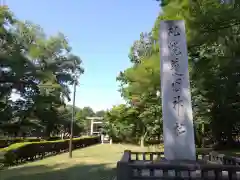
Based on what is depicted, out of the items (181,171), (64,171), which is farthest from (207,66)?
(64,171)

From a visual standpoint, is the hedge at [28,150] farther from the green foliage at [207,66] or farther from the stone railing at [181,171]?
the stone railing at [181,171]

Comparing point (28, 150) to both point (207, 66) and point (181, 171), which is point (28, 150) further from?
point (181, 171)

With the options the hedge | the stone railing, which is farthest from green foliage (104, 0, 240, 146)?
the hedge

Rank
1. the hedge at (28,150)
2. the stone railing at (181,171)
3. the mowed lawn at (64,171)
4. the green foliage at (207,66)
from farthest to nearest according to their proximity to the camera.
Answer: the hedge at (28,150), the mowed lawn at (64,171), the green foliage at (207,66), the stone railing at (181,171)

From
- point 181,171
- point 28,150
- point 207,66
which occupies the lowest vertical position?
point 28,150

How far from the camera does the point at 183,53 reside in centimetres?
760

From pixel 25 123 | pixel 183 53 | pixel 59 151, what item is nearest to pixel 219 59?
pixel 183 53

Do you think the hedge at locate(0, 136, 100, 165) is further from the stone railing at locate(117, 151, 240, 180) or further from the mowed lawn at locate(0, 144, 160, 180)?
the stone railing at locate(117, 151, 240, 180)

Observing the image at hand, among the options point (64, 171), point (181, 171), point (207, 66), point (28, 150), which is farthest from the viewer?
point (28, 150)

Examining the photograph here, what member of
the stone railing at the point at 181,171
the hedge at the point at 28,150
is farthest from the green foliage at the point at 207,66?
the hedge at the point at 28,150

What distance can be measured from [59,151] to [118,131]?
35.7 feet

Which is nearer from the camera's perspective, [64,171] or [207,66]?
[207,66]

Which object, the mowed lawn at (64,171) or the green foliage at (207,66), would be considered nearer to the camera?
the green foliage at (207,66)

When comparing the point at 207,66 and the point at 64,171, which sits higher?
the point at 207,66
